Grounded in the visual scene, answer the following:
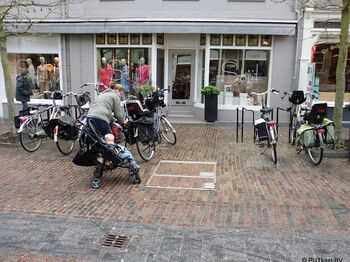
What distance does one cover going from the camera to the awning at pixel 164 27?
11922mm

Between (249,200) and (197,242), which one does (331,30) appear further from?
(197,242)

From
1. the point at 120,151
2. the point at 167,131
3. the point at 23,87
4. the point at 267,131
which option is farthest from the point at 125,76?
the point at 120,151

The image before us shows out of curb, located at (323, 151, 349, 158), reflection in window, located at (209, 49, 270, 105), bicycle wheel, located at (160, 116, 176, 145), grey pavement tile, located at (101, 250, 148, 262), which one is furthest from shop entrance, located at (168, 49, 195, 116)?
grey pavement tile, located at (101, 250, 148, 262)

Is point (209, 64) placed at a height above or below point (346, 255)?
above

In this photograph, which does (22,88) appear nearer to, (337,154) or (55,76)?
(55,76)

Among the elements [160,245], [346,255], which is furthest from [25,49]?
[346,255]

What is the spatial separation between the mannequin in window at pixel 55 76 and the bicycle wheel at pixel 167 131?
581cm

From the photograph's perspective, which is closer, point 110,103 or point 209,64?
point 110,103

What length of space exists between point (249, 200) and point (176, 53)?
8.60 m

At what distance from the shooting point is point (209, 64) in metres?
12.9

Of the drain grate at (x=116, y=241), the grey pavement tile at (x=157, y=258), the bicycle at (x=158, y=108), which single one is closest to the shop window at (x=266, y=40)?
the bicycle at (x=158, y=108)

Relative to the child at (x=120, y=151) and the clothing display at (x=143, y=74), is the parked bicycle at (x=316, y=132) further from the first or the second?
the clothing display at (x=143, y=74)

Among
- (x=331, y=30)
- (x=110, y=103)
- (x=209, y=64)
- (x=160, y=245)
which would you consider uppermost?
(x=331, y=30)

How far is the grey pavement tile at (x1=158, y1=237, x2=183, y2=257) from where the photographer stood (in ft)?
14.1
